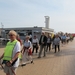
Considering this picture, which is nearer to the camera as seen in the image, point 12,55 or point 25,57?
point 12,55

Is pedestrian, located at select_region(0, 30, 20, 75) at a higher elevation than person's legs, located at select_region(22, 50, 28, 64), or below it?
higher

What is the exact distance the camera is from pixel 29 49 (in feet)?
33.5

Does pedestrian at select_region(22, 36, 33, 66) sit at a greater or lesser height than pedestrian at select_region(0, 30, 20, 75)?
lesser

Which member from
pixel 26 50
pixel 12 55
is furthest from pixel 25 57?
pixel 12 55

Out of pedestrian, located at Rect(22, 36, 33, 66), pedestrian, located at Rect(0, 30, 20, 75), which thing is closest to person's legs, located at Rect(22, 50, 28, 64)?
pedestrian, located at Rect(22, 36, 33, 66)

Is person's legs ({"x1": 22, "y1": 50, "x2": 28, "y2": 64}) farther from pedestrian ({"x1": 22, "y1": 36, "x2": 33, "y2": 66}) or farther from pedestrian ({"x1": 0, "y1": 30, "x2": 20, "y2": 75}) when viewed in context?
pedestrian ({"x1": 0, "y1": 30, "x2": 20, "y2": 75})

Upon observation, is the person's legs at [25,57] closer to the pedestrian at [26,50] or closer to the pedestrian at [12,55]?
the pedestrian at [26,50]

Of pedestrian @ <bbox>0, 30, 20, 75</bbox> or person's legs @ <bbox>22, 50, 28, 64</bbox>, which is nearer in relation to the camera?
pedestrian @ <bbox>0, 30, 20, 75</bbox>

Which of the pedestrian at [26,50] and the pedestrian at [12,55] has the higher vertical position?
the pedestrian at [12,55]

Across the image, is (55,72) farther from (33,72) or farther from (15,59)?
(15,59)

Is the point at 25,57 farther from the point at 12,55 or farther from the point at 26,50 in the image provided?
the point at 12,55

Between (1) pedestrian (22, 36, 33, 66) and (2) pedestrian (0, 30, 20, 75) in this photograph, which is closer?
(2) pedestrian (0, 30, 20, 75)


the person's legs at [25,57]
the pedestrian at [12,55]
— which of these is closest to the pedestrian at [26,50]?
the person's legs at [25,57]

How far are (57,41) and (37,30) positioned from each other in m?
24.2
